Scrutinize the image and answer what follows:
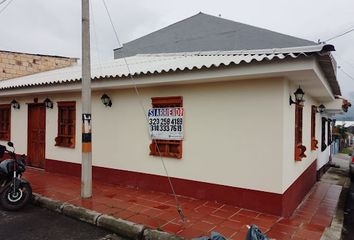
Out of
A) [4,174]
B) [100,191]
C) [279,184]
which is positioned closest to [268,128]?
[279,184]

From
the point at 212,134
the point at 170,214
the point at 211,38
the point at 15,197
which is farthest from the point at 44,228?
the point at 211,38

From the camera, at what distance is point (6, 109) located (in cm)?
1138

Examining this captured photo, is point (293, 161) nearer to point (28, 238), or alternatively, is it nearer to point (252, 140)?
point (252, 140)

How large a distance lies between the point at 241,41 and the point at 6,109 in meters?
10.2

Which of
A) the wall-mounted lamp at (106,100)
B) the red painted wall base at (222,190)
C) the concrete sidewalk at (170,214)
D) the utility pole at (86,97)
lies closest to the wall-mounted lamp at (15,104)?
the red painted wall base at (222,190)

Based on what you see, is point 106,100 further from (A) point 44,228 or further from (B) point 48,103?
(A) point 44,228

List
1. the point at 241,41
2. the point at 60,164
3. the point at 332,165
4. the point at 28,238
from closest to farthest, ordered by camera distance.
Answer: the point at 28,238 < the point at 60,164 < the point at 241,41 < the point at 332,165

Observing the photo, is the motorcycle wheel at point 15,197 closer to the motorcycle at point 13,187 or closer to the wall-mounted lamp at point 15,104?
the motorcycle at point 13,187

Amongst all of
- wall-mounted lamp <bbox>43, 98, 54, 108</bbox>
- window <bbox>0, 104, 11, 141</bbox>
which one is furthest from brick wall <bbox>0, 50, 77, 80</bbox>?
wall-mounted lamp <bbox>43, 98, 54, 108</bbox>

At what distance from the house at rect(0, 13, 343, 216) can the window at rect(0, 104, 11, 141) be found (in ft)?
6.10

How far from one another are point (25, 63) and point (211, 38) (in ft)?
34.0

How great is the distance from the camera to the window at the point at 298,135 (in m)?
6.33

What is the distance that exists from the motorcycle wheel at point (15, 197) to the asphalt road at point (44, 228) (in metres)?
0.13

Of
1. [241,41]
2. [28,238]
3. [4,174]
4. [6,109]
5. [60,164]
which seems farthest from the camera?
[241,41]
